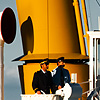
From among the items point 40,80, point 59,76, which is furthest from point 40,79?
point 59,76

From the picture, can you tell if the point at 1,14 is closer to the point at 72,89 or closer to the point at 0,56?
the point at 0,56

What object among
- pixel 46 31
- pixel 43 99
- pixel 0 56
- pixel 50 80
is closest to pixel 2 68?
pixel 0 56

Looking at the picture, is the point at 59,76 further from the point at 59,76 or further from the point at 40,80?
the point at 40,80

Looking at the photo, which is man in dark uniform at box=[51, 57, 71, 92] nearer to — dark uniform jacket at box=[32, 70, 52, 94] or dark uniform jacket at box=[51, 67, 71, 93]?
dark uniform jacket at box=[51, 67, 71, 93]

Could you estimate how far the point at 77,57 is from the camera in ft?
56.3

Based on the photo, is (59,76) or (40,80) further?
(59,76)

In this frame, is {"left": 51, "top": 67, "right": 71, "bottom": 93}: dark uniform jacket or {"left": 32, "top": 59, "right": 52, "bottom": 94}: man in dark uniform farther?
{"left": 51, "top": 67, "right": 71, "bottom": 93}: dark uniform jacket

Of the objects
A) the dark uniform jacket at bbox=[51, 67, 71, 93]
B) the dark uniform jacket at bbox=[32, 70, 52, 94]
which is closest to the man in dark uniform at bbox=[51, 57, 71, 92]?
the dark uniform jacket at bbox=[51, 67, 71, 93]

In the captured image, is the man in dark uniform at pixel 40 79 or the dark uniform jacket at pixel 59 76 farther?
the dark uniform jacket at pixel 59 76

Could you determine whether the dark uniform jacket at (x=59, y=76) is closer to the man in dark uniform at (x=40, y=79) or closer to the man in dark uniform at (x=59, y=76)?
the man in dark uniform at (x=59, y=76)

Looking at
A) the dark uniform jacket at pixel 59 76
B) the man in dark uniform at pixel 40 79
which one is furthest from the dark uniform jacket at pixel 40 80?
the dark uniform jacket at pixel 59 76

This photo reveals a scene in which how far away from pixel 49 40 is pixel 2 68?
371cm

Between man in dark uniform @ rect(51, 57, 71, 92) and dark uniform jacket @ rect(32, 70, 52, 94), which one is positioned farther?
man in dark uniform @ rect(51, 57, 71, 92)

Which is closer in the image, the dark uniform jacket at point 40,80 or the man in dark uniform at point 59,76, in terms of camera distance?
the dark uniform jacket at point 40,80
